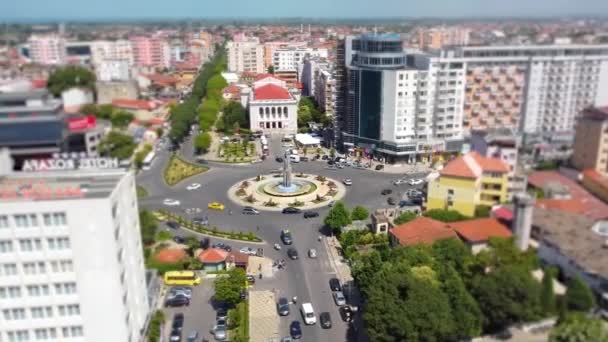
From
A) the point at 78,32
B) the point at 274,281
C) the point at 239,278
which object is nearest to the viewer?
the point at 78,32

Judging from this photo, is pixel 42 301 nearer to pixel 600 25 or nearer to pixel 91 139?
pixel 91 139

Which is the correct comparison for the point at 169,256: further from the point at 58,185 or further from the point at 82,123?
the point at 82,123

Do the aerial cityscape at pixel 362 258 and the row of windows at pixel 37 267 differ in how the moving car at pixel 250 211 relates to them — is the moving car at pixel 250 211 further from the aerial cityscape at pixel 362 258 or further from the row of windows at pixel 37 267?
the row of windows at pixel 37 267

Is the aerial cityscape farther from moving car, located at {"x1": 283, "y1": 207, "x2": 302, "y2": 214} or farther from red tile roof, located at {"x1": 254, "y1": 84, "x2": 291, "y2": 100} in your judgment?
red tile roof, located at {"x1": 254, "y1": 84, "x2": 291, "y2": 100}

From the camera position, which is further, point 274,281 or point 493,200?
point 274,281

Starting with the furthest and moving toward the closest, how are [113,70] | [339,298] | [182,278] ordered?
[339,298] → [182,278] → [113,70]

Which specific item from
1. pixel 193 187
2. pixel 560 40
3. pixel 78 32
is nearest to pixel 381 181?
pixel 193 187

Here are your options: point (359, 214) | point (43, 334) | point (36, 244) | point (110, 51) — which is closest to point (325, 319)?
point (359, 214)

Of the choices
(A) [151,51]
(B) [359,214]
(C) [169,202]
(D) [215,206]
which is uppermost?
(A) [151,51]
